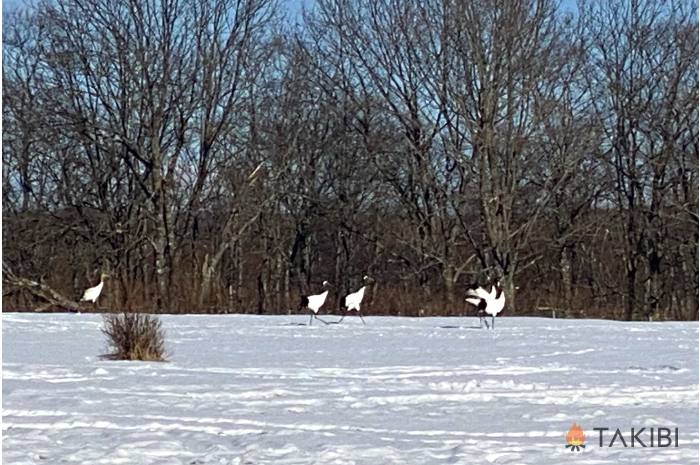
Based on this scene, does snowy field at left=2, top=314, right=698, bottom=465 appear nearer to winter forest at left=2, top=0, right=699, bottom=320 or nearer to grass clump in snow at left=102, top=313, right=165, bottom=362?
grass clump in snow at left=102, top=313, right=165, bottom=362

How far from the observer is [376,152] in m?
35.9

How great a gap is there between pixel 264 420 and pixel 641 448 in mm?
2761

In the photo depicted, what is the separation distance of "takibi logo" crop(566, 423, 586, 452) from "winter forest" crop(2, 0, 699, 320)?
23.6 meters

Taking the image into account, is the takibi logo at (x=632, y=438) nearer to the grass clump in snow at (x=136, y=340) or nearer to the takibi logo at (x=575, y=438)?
the takibi logo at (x=575, y=438)

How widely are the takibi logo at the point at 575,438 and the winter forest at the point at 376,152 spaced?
23.6 m

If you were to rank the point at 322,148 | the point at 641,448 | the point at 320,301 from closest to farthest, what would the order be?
the point at 641,448
the point at 320,301
the point at 322,148

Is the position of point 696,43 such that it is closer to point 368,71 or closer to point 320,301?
point 368,71

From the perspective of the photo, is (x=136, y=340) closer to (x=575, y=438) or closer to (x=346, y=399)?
(x=346, y=399)

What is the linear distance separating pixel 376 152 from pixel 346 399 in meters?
26.7

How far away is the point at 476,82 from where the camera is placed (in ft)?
107

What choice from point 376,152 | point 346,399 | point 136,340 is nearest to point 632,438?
point 346,399

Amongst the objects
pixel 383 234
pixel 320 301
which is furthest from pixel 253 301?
pixel 320 301

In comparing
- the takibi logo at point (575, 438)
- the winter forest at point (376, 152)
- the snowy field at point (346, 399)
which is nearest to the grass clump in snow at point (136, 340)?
the snowy field at point (346, 399)

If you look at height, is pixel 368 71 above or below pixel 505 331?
above
